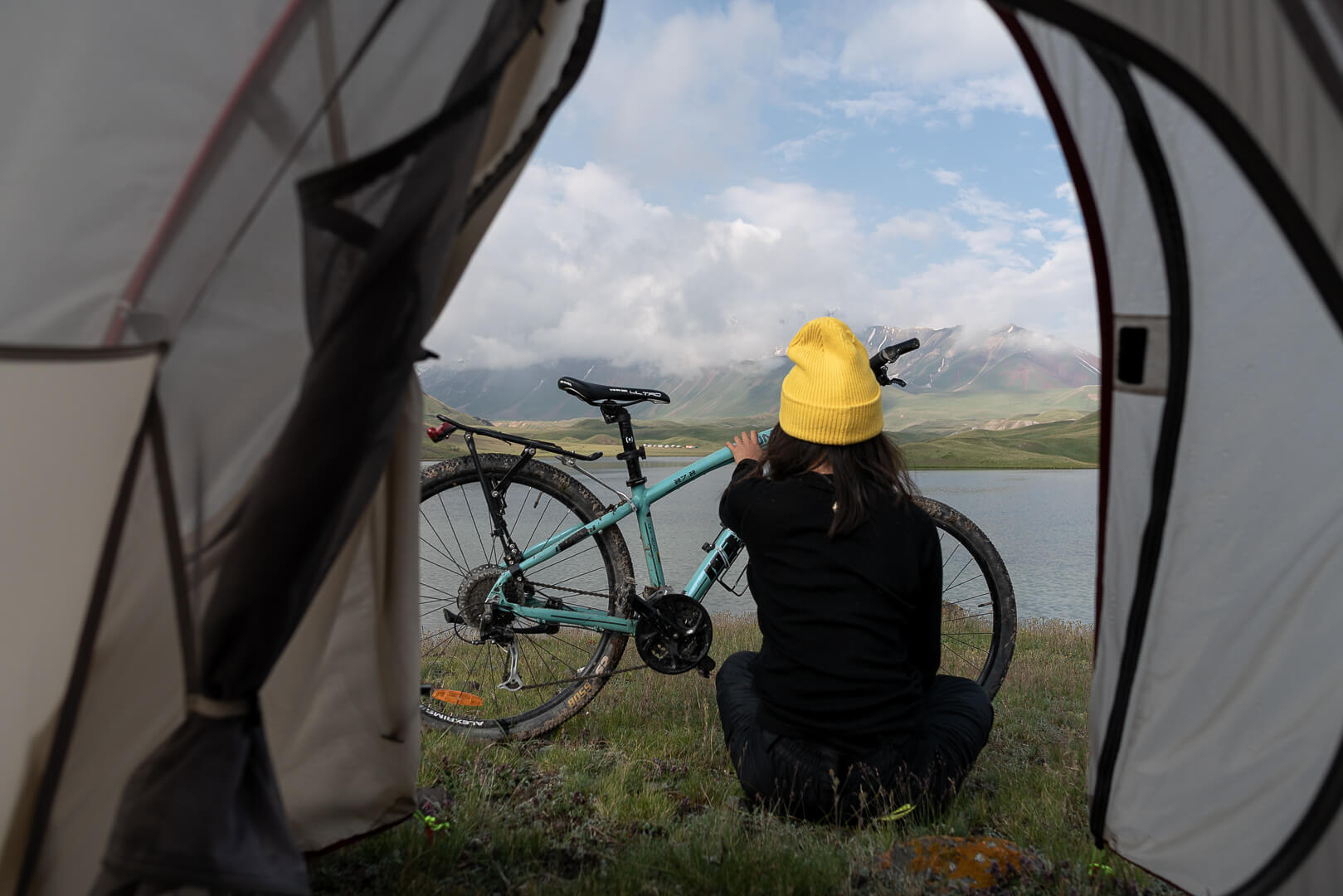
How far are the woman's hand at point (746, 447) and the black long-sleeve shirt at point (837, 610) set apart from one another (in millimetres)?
520

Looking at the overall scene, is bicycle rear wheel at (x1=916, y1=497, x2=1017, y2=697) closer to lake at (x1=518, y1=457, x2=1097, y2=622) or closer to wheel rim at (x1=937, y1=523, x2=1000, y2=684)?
wheel rim at (x1=937, y1=523, x2=1000, y2=684)

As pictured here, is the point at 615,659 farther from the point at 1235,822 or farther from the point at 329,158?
the point at 329,158

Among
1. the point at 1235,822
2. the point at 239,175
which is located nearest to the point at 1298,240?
the point at 1235,822

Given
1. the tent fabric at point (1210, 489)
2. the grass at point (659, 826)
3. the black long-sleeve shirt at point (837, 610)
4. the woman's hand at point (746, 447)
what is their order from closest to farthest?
1. the tent fabric at point (1210, 489)
2. the grass at point (659, 826)
3. the black long-sleeve shirt at point (837, 610)
4. the woman's hand at point (746, 447)

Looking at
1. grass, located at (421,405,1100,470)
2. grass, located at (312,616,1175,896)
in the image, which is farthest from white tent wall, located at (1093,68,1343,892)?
grass, located at (421,405,1100,470)

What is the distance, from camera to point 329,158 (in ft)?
4.60

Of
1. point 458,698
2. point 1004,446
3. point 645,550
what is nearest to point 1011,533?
point 645,550

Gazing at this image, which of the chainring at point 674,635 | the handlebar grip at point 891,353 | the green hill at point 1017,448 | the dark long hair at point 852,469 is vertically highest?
the handlebar grip at point 891,353

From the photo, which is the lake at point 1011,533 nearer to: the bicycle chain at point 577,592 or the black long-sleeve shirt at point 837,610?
the bicycle chain at point 577,592

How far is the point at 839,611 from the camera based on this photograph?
8.08 feet

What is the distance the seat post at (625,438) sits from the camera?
143 inches

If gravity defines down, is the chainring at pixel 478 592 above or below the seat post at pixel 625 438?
below

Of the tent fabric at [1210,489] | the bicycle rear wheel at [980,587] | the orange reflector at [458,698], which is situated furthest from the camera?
the bicycle rear wheel at [980,587]

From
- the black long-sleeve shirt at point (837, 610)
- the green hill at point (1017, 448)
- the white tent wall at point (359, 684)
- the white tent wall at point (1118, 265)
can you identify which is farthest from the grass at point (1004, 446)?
the white tent wall at point (359, 684)
